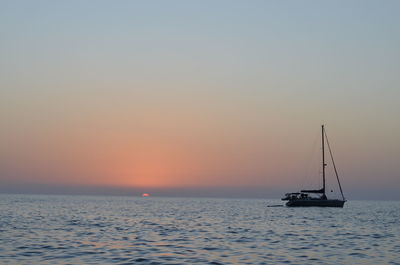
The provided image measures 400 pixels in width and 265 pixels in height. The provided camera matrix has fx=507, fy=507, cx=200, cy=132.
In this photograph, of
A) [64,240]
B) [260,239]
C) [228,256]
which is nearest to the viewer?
[228,256]

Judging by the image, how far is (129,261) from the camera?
93.7 feet

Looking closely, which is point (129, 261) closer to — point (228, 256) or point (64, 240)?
point (228, 256)

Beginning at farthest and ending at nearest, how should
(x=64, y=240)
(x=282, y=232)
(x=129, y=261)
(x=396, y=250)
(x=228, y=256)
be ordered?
1. (x=282, y=232)
2. (x=64, y=240)
3. (x=396, y=250)
4. (x=228, y=256)
5. (x=129, y=261)

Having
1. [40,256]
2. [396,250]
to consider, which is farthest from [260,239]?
[40,256]

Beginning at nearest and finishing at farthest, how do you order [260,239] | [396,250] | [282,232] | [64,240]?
[396,250], [64,240], [260,239], [282,232]

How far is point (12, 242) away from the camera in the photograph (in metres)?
36.8

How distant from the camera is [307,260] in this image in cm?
3033

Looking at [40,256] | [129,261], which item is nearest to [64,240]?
[40,256]

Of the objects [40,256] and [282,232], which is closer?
[40,256]

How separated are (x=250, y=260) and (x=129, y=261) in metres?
7.07

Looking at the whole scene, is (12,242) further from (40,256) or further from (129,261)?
(129,261)

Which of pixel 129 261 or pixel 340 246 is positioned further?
pixel 340 246

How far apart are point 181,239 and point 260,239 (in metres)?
6.62

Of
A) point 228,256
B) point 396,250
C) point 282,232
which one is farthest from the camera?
point 282,232
